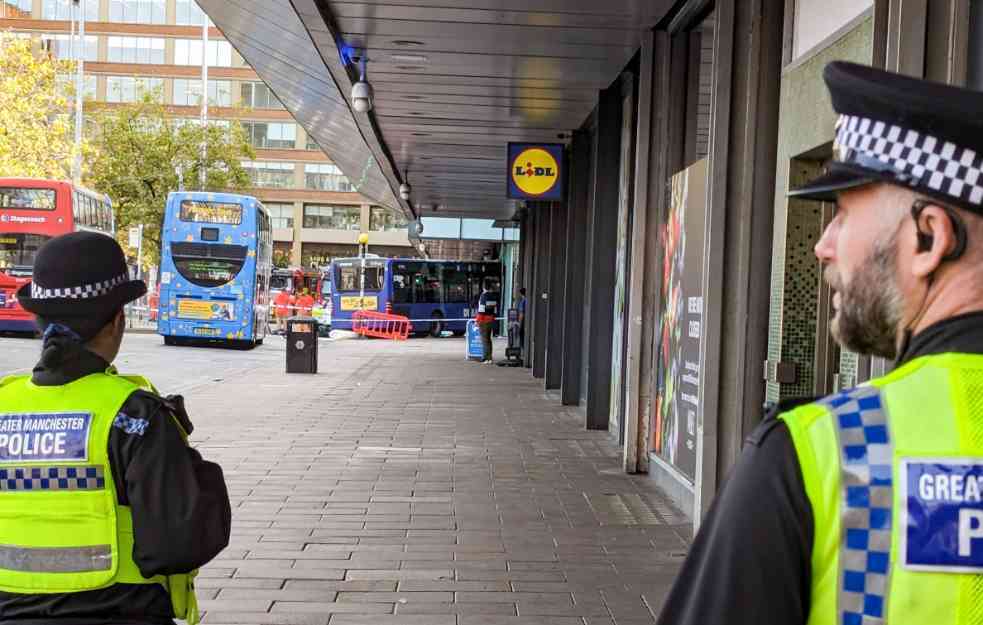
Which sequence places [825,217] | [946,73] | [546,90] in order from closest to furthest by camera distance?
[946,73]
[825,217]
[546,90]

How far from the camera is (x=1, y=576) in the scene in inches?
101

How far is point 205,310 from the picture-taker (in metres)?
28.6

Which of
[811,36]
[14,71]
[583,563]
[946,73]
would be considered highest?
[14,71]

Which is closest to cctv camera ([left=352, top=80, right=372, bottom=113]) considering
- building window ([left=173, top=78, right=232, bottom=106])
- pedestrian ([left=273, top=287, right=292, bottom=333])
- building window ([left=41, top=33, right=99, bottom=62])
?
pedestrian ([left=273, top=287, right=292, bottom=333])

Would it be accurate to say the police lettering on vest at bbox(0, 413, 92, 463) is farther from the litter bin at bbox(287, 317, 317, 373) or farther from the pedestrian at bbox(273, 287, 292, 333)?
the pedestrian at bbox(273, 287, 292, 333)

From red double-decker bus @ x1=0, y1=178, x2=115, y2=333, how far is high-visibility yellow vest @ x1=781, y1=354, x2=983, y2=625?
96.2 ft

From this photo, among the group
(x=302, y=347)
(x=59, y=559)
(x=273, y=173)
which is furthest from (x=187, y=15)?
(x=59, y=559)

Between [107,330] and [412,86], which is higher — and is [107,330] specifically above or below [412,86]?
below

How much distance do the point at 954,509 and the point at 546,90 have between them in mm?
12523

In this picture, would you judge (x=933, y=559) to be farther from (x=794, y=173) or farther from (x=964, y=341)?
(x=794, y=173)

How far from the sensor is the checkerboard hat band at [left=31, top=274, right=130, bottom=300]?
8.82 feet

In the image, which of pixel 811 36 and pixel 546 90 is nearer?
pixel 811 36

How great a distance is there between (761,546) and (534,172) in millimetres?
15050

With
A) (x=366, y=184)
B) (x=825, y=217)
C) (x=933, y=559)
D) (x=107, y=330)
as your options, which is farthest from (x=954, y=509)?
(x=366, y=184)
